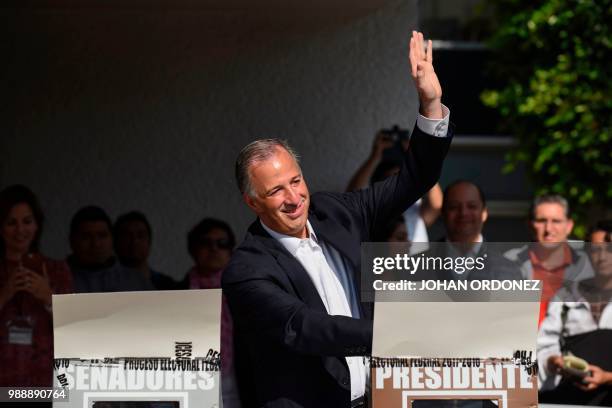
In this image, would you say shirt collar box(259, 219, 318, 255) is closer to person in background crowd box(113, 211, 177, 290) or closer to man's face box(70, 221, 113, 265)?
man's face box(70, 221, 113, 265)

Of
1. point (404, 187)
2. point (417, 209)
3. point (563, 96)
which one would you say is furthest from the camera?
point (563, 96)

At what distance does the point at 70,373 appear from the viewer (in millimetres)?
2410

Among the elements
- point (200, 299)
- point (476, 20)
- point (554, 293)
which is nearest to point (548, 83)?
point (476, 20)

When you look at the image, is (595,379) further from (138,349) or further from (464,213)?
(138,349)

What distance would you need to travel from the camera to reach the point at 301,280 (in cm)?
251

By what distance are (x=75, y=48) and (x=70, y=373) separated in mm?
4101

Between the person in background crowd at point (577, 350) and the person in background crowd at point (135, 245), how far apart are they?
193 cm

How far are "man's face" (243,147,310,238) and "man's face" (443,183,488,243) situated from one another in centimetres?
203

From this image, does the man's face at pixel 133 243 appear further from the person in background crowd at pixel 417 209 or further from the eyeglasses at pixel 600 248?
the eyeglasses at pixel 600 248

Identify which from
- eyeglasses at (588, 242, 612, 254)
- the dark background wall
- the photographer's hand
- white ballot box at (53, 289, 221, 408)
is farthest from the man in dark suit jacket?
the dark background wall

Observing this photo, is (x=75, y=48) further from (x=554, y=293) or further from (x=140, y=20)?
(x=554, y=293)

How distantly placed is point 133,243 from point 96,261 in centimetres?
40

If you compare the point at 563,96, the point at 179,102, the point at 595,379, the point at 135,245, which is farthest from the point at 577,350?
the point at 563,96

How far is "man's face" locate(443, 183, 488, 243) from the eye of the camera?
4488 mm
